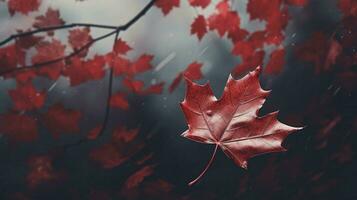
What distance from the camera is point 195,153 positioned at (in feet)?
7.11

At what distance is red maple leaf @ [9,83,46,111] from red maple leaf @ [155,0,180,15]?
0.66 m

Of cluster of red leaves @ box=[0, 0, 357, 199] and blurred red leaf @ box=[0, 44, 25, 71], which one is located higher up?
blurred red leaf @ box=[0, 44, 25, 71]

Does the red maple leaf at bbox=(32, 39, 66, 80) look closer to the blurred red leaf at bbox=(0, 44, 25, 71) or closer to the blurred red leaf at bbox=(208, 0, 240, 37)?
the blurred red leaf at bbox=(0, 44, 25, 71)

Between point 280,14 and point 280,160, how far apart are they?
883mm

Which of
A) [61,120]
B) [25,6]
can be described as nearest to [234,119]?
[25,6]

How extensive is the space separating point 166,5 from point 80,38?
1.37 feet

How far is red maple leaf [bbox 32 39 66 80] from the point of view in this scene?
67.6 inches

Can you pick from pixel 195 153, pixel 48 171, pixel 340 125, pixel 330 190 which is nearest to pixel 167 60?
pixel 195 153

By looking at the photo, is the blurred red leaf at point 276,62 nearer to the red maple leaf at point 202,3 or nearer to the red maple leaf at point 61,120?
the red maple leaf at point 202,3

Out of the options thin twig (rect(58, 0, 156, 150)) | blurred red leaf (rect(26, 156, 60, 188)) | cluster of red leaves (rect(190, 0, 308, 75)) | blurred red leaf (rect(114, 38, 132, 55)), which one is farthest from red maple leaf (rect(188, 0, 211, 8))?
blurred red leaf (rect(26, 156, 60, 188))

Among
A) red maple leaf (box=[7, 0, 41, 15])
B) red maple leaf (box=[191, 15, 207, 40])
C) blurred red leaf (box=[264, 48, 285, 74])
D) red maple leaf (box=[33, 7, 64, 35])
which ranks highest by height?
red maple leaf (box=[7, 0, 41, 15])

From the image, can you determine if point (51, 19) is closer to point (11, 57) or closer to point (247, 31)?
point (11, 57)

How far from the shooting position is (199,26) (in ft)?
6.21

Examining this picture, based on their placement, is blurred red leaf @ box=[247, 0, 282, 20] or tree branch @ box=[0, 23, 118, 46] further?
blurred red leaf @ box=[247, 0, 282, 20]
